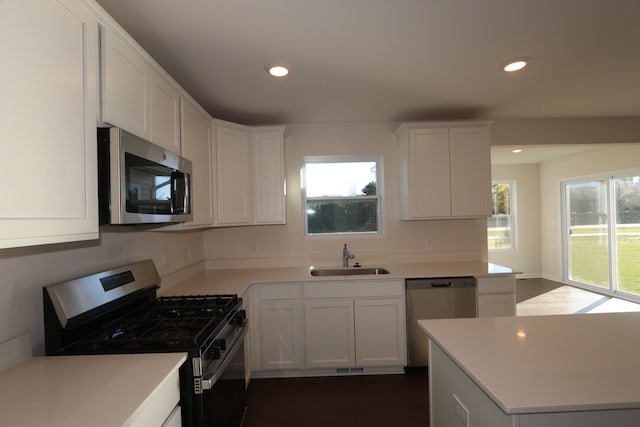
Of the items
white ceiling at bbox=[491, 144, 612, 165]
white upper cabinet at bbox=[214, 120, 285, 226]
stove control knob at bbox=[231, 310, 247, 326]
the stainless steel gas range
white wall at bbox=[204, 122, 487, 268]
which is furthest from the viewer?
white ceiling at bbox=[491, 144, 612, 165]

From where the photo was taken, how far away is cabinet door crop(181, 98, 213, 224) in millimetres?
2232

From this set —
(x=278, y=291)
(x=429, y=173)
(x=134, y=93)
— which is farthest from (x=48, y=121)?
(x=429, y=173)

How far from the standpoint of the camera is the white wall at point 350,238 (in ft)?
11.3

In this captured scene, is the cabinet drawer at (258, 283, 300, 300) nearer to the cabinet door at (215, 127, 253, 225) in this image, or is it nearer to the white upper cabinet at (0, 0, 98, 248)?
the cabinet door at (215, 127, 253, 225)

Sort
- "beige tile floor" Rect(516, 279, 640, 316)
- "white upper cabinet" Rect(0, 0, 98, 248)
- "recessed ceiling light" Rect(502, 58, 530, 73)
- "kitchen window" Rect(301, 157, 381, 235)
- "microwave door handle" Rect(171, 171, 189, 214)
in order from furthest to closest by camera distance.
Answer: "beige tile floor" Rect(516, 279, 640, 316) → "kitchen window" Rect(301, 157, 381, 235) → "recessed ceiling light" Rect(502, 58, 530, 73) → "microwave door handle" Rect(171, 171, 189, 214) → "white upper cabinet" Rect(0, 0, 98, 248)

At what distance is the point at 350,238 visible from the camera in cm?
349

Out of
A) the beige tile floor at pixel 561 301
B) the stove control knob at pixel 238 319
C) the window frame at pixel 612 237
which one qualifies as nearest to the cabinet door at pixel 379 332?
the stove control knob at pixel 238 319

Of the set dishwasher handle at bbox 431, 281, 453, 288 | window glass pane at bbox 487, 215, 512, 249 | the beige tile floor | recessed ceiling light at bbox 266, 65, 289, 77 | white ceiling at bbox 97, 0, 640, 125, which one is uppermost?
white ceiling at bbox 97, 0, 640, 125

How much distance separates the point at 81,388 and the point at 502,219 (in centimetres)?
731

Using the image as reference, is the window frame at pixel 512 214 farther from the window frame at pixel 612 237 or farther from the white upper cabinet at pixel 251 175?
the white upper cabinet at pixel 251 175

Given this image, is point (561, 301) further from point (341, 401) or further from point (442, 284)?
point (341, 401)

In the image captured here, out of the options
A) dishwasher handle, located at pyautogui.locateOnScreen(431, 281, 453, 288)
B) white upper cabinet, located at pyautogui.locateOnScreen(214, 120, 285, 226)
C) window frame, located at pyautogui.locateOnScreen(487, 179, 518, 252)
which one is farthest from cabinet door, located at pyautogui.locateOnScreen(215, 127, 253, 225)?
window frame, located at pyautogui.locateOnScreen(487, 179, 518, 252)

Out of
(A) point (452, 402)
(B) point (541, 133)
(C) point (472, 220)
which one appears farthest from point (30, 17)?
(B) point (541, 133)

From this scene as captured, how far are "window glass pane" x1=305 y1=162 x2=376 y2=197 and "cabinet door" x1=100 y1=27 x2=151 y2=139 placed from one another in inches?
83.9
